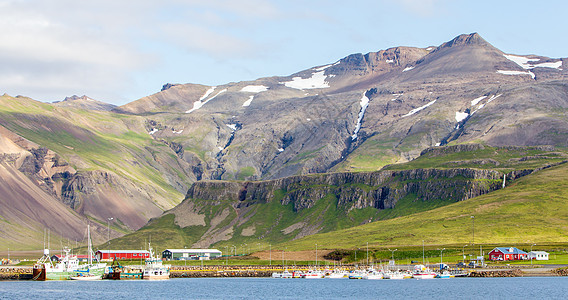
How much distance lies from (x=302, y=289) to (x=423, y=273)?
130ft

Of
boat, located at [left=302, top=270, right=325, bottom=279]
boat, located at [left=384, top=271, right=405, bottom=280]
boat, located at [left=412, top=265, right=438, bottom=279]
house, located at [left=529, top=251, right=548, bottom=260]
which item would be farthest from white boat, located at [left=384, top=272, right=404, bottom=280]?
house, located at [left=529, top=251, right=548, bottom=260]

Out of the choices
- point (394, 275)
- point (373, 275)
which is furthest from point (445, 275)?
point (373, 275)

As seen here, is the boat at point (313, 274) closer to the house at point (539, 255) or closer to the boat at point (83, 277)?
the boat at point (83, 277)

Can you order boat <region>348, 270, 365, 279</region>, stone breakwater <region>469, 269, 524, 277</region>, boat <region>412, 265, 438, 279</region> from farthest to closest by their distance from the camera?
boat <region>348, 270, 365, 279</region>
boat <region>412, 265, 438, 279</region>
stone breakwater <region>469, 269, 524, 277</region>

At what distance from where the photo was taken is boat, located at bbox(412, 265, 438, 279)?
18350cm

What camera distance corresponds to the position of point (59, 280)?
186 m

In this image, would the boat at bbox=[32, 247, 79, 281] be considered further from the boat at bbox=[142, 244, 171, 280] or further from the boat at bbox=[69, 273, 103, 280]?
the boat at bbox=[142, 244, 171, 280]

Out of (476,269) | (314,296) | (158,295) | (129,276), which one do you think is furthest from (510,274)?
(129,276)

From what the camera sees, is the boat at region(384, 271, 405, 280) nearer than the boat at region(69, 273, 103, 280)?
No

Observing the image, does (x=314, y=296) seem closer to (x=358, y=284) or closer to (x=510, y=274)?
(x=358, y=284)

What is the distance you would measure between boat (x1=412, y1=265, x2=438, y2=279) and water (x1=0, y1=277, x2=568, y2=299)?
9.19 ft

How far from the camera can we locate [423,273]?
18462 centimetres

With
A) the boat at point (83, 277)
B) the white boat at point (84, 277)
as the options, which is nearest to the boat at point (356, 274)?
the white boat at point (84, 277)

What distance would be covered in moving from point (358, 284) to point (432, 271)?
2562 cm
